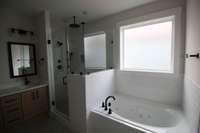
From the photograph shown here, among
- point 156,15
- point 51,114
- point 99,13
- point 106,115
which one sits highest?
point 99,13

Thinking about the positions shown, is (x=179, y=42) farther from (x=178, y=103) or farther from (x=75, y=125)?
(x=75, y=125)

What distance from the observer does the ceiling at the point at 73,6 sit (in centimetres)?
206

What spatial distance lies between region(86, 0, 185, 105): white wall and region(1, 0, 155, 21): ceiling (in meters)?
0.17

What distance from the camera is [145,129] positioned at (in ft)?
4.54

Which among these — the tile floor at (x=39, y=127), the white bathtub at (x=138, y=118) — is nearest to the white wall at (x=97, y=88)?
the white bathtub at (x=138, y=118)

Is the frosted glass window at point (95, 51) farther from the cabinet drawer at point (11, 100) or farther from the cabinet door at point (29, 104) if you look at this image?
the cabinet drawer at point (11, 100)

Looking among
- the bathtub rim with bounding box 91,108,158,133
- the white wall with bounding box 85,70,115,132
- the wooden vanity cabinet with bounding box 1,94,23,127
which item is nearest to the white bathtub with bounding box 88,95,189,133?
the bathtub rim with bounding box 91,108,158,133

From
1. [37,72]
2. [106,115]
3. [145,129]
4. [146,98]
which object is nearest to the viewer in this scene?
[145,129]

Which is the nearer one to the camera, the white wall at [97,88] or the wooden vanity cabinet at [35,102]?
the white wall at [97,88]

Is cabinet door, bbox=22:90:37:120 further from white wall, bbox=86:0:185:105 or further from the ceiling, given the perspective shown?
white wall, bbox=86:0:185:105

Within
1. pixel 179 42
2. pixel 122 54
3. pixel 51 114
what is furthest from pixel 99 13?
pixel 51 114

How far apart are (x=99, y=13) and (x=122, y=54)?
1.10m

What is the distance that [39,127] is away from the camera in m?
2.23

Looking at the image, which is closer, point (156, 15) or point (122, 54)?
point (156, 15)
